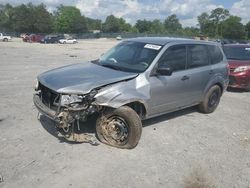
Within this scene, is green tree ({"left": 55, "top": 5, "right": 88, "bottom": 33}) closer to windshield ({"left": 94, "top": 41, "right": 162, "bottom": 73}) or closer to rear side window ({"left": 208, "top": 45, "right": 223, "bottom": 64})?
rear side window ({"left": 208, "top": 45, "right": 223, "bottom": 64})

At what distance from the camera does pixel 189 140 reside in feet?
19.6

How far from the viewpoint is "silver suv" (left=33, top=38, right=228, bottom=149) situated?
5078mm

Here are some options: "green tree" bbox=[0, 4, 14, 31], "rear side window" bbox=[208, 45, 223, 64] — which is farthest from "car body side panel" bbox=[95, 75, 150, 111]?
"green tree" bbox=[0, 4, 14, 31]

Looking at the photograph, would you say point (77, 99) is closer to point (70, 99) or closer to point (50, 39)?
point (70, 99)

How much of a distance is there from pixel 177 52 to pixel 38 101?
2952mm

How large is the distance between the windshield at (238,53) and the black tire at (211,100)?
4.24 meters

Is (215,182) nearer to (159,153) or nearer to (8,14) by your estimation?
(159,153)

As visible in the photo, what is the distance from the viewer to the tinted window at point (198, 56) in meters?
6.88

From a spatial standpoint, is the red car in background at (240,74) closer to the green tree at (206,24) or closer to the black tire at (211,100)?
the black tire at (211,100)

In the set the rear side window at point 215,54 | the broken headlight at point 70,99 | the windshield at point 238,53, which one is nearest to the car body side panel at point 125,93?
the broken headlight at point 70,99

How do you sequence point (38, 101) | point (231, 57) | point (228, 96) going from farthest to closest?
point (231, 57)
point (228, 96)
point (38, 101)

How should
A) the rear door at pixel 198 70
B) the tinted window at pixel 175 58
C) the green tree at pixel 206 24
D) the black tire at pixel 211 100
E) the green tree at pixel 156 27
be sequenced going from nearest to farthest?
the tinted window at pixel 175 58
the rear door at pixel 198 70
the black tire at pixel 211 100
the green tree at pixel 206 24
the green tree at pixel 156 27

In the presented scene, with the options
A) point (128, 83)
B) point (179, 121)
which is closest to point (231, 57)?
point (179, 121)

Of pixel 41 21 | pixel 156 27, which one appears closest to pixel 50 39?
pixel 41 21
